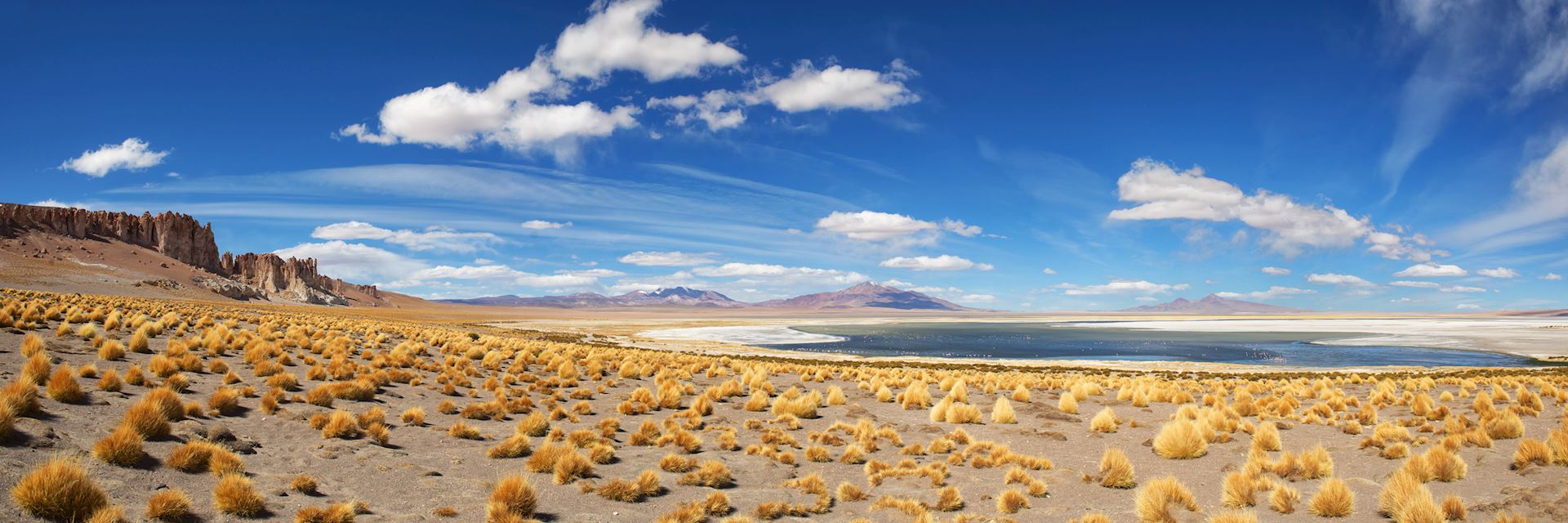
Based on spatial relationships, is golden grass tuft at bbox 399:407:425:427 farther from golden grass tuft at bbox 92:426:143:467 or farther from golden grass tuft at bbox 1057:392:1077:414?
golden grass tuft at bbox 1057:392:1077:414

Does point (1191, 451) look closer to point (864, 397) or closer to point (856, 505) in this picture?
point (856, 505)

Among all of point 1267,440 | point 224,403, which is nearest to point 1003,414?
point 1267,440

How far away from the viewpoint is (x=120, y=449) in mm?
7504

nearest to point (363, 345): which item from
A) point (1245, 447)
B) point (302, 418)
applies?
point (302, 418)

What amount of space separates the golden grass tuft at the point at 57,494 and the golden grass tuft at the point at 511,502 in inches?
124

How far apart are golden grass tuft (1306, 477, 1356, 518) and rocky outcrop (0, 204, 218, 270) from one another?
179 metres

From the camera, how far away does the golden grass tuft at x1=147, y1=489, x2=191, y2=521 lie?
6285 millimetres

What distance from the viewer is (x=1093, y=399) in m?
19.6

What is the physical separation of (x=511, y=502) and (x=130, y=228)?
20233 cm

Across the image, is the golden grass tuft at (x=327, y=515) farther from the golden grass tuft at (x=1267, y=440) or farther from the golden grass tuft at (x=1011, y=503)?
the golden grass tuft at (x=1267, y=440)

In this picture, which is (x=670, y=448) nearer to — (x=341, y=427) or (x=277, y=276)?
(x=341, y=427)

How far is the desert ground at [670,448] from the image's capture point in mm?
7625

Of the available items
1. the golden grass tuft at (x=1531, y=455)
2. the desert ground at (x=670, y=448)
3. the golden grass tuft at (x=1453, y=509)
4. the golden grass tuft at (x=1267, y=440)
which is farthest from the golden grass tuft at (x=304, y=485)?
the golden grass tuft at (x=1531, y=455)

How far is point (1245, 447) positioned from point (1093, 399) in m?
7.14
